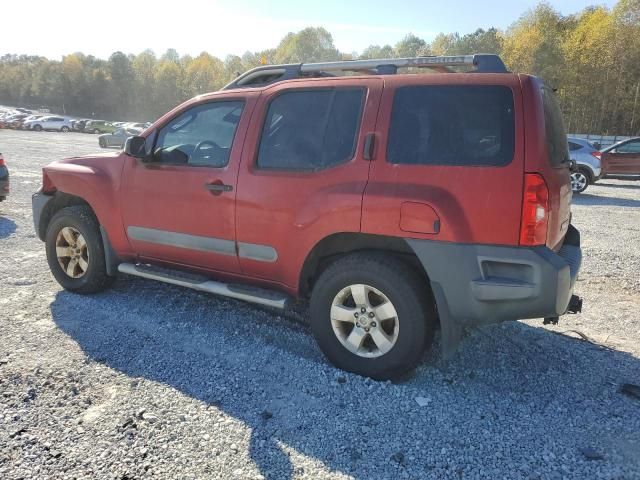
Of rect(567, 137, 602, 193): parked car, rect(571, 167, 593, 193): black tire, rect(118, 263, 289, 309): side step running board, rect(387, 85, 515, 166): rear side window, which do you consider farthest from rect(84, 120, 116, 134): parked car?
rect(387, 85, 515, 166): rear side window

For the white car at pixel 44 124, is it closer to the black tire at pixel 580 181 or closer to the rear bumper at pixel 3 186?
the rear bumper at pixel 3 186

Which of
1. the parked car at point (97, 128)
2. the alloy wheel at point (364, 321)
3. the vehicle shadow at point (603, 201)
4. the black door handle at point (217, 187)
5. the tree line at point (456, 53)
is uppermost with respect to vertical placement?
the tree line at point (456, 53)

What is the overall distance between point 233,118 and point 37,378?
2311 millimetres

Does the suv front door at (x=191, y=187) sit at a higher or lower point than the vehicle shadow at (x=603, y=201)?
higher

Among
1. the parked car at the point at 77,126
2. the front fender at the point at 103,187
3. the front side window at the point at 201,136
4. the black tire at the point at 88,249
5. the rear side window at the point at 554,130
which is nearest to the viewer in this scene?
the rear side window at the point at 554,130

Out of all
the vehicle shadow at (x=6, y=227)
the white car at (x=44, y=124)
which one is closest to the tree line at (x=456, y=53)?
the vehicle shadow at (x=6, y=227)

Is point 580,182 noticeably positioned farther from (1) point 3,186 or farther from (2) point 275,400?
(1) point 3,186

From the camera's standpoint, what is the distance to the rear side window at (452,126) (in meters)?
2.89

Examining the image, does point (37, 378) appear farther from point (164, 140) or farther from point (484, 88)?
point (484, 88)

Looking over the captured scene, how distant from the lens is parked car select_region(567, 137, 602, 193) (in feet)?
44.9

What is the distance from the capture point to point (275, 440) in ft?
8.85

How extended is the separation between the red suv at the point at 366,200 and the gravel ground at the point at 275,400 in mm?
404

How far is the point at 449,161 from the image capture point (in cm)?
298

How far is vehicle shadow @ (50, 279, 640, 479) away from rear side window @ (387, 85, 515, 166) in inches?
59.3
